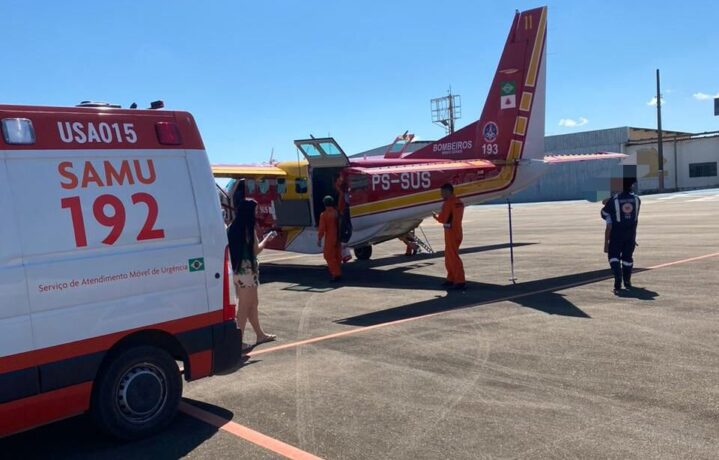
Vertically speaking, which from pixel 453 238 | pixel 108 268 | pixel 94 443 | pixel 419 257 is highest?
pixel 108 268

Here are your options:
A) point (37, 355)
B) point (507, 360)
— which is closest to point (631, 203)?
point (507, 360)

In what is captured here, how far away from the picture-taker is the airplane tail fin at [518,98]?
14.2m

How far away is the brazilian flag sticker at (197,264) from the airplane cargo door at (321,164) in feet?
30.1

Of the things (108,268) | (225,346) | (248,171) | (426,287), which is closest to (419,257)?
(248,171)

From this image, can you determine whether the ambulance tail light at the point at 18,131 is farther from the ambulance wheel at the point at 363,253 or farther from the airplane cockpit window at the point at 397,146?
the airplane cockpit window at the point at 397,146

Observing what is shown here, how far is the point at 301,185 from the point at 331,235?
320cm

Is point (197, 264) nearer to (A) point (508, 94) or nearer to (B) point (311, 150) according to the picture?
(B) point (311, 150)

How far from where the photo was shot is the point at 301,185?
1547cm

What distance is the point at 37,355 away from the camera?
13.4 ft

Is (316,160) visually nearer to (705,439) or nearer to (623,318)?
(623,318)

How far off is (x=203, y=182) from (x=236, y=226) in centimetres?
200

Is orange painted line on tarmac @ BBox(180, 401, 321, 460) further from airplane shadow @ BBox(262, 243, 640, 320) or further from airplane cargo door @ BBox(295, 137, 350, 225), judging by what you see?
airplane cargo door @ BBox(295, 137, 350, 225)

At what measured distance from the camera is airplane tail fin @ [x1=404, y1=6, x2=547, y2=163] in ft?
46.5

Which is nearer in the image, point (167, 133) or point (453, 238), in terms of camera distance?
point (167, 133)
